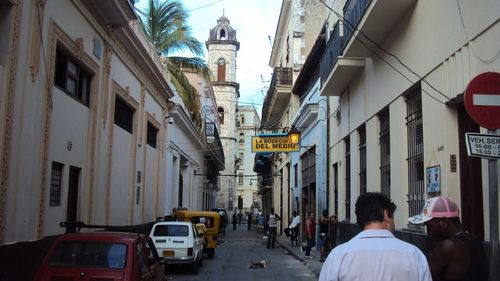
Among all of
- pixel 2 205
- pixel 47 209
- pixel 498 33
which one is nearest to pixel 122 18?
pixel 47 209

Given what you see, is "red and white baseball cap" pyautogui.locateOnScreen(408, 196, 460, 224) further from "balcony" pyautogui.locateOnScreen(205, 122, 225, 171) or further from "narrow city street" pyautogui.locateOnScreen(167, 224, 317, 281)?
"balcony" pyautogui.locateOnScreen(205, 122, 225, 171)

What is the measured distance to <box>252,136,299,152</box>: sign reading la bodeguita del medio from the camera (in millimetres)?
24312

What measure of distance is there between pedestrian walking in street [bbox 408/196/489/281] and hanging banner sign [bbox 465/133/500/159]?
76 centimetres

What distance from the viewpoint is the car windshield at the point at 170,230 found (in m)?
16.3

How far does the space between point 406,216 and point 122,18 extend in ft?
29.3

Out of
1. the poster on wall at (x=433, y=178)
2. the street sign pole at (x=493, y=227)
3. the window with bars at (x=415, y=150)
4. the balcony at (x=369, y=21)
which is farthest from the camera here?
the balcony at (x=369, y=21)

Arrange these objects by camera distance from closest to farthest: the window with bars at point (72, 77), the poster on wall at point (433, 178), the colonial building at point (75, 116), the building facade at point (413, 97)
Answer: the building facade at point (413, 97)
the poster on wall at point (433, 178)
the colonial building at point (75, 116)
the window with bars at point (72, 77)

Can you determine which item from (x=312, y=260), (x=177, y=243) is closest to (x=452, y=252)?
A: (x=177, y=243)

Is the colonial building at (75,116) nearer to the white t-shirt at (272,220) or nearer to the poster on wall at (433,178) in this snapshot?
the white t-shirt at (272,220)

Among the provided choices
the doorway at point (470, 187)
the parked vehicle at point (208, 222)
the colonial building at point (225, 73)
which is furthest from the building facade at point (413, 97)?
the colonial building at point (225, 73)

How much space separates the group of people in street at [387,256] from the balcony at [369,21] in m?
7.80

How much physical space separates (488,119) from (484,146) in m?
0.25

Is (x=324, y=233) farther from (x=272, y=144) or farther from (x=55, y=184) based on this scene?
(x=55, y=184)

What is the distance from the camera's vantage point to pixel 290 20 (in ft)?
111
